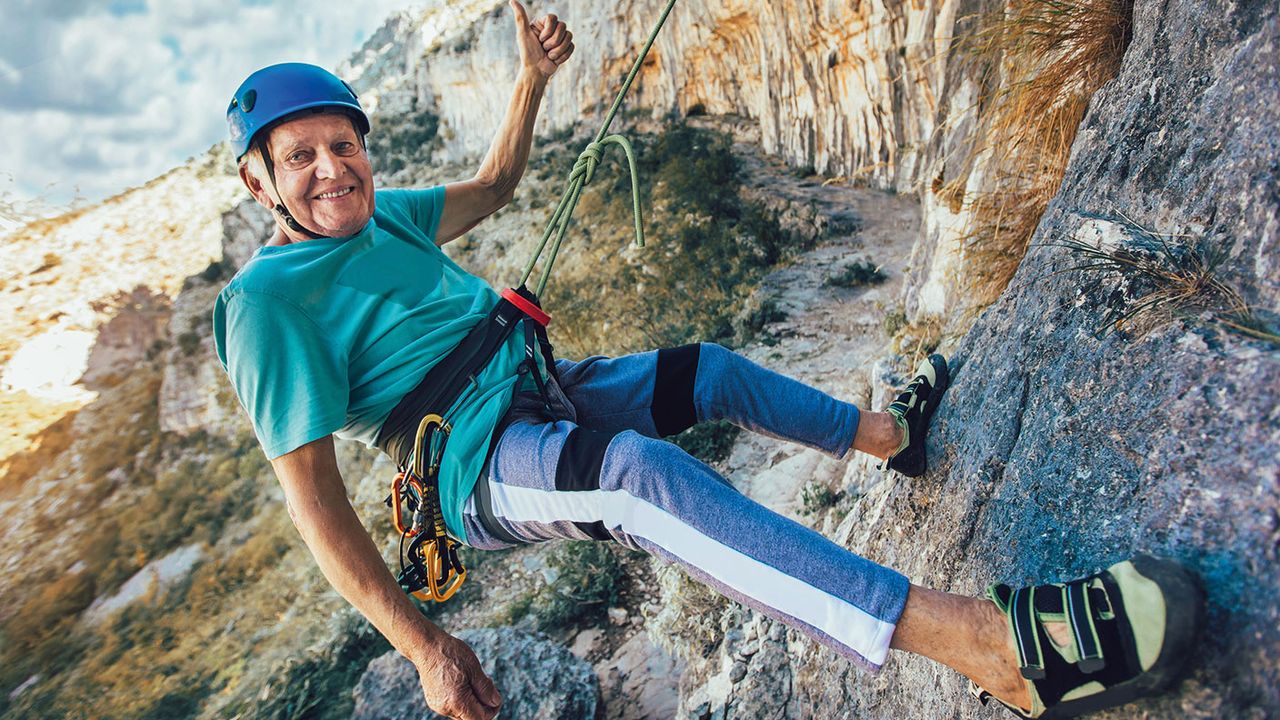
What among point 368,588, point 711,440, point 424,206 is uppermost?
point 424,206

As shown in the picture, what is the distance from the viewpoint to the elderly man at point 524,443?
1217 millimetres

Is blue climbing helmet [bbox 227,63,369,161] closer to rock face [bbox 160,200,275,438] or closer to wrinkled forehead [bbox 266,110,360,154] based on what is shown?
wrinkled forehead [bbox 266,110,360,154]

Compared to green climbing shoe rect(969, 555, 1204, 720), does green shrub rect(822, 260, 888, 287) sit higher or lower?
lower

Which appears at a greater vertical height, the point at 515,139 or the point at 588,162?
the point at 515,139

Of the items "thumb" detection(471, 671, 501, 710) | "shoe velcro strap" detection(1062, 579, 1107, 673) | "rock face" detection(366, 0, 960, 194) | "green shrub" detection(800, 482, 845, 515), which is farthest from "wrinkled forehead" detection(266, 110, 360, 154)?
"green shrub" detection(800, 482, 845, 515)

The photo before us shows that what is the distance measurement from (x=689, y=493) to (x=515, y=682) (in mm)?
3051

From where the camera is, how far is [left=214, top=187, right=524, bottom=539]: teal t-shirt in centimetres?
170

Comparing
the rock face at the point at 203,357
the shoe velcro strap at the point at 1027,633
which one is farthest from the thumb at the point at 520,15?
the rock face at the point at 203,357

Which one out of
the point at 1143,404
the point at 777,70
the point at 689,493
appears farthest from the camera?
the point at 777,70

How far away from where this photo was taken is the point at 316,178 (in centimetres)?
205

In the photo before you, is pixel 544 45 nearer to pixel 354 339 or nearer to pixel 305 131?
pixel 305 131

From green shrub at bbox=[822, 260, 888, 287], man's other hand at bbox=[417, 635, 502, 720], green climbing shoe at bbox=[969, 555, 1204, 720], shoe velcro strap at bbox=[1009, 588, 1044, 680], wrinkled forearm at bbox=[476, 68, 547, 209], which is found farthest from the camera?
green shrub at bbox=[822, 260, 888, 287]

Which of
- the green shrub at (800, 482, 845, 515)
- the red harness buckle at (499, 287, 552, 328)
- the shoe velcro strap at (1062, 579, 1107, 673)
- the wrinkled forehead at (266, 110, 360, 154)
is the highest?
the wrinkled forehead at (266, 110, 360, 154)

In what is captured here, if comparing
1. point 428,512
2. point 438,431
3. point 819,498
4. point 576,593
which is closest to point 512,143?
point 438,431
